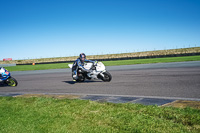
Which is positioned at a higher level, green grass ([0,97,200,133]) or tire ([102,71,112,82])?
tire ([102,71,112,82])

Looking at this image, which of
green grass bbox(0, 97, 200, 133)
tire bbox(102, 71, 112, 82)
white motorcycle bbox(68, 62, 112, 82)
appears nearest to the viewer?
green grass bbox(0, 97, 200, 133)

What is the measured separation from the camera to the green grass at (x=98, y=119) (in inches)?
132

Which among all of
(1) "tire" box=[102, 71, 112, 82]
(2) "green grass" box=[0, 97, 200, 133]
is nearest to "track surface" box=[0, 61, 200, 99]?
(1) "tire" box=[102, 71, 112, 82]

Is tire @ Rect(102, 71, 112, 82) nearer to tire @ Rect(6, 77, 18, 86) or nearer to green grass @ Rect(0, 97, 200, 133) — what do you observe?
green grass @ Rect(0, 97, 200, 133)

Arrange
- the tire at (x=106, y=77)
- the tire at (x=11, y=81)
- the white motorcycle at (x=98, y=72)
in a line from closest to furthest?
1. the white motorcycle at (x=98, y=72)
2. the tire at (x=106, y=77)
3. the tire at (x=11, y=81)

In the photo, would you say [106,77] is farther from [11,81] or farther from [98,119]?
[98,119]

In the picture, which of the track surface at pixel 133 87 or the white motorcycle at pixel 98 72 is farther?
the white motorcycle at pixel 98 72

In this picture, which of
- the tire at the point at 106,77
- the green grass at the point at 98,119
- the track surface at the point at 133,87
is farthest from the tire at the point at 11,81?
the green grass at the point at 98,119

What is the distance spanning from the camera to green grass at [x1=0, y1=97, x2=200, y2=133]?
3.35 metres

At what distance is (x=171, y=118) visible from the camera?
3732 mm

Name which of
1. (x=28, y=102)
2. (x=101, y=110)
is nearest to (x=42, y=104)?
(x=28, y=102)

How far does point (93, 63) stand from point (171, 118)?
6.75 meters

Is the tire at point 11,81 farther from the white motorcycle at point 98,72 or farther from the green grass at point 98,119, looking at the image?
the green grass at point 98,119

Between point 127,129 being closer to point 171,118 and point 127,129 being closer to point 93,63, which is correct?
point 171,118
